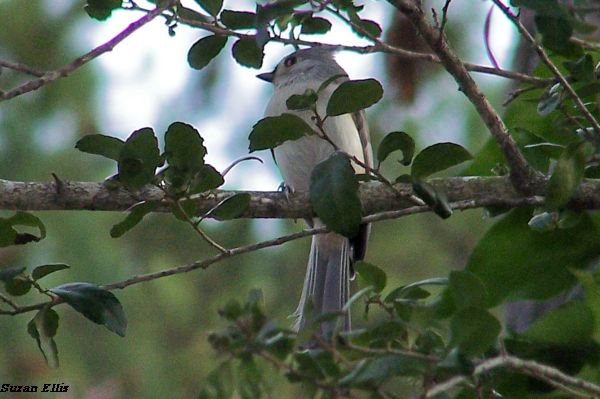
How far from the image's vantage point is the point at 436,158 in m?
2.08

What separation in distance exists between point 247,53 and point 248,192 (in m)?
0.36

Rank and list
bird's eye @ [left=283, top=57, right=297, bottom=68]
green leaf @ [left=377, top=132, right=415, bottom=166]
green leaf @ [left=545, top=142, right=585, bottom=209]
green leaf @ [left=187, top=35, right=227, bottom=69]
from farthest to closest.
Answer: bird's eye @ [left=283, top=57, right=297, bottom=68], green leaf @ [left=187, top=35, right=227, bottom=69], green leaf @ [left=377, top=132, right=415, bottom=166], green leaf @ [left=545, top=142, right=585, bottom=209]

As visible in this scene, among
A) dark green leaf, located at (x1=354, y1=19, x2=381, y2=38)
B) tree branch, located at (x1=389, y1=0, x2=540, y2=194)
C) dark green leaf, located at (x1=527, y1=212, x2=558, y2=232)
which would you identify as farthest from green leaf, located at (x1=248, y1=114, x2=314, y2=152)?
dark green leaf, located at (x1=527, y1=212, x2=558, y2=232)

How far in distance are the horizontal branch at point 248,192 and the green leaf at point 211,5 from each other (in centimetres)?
47

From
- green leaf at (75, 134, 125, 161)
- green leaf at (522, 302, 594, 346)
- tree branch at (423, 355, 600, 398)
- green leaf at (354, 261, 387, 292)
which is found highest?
green leaf at (75, 134, 125, 161)

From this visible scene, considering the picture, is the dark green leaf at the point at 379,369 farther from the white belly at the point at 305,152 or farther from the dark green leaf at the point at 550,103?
the white belly at the point at 305,152

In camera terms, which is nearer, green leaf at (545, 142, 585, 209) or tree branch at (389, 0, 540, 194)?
green leaf at (545, 142, 585, 209)

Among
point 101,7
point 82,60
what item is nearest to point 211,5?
point 101,7

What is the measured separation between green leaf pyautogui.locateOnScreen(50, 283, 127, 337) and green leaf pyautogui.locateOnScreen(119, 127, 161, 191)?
266 mm

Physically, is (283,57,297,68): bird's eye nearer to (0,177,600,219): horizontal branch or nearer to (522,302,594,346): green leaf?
(0,177,600,219): horizontal branch

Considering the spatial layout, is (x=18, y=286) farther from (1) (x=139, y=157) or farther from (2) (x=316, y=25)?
(2) (x=316, y=25)

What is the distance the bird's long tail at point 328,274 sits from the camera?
3818mm

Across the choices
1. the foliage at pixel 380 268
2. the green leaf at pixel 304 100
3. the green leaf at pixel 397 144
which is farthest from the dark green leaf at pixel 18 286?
the green leaf at pixel 397 144

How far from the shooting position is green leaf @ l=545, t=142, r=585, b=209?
1.95m
